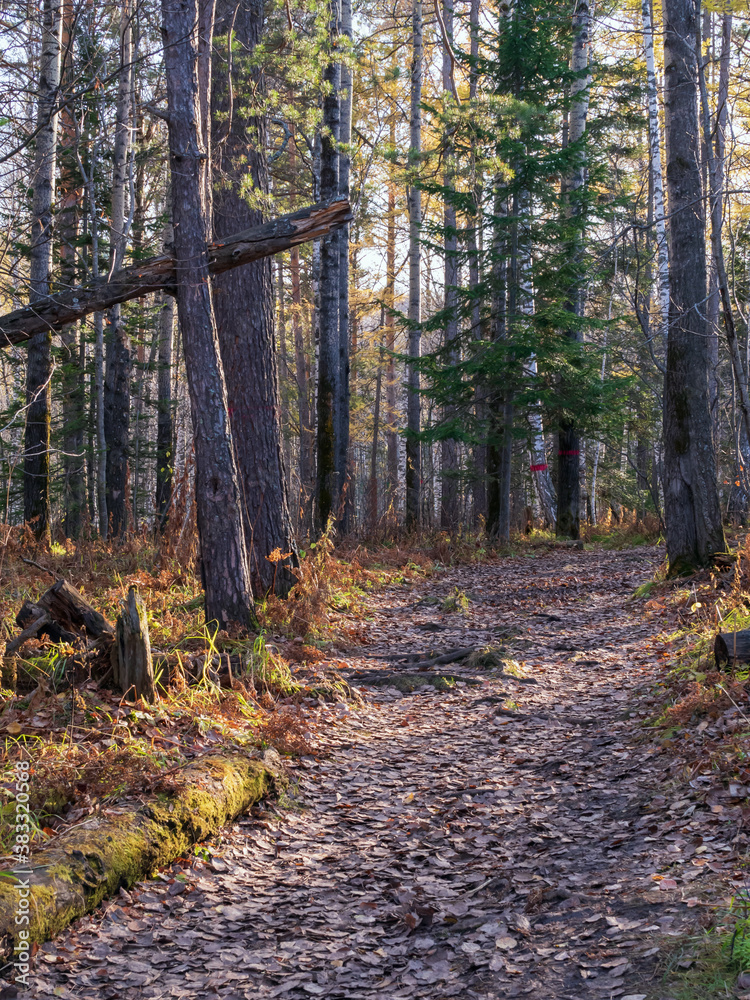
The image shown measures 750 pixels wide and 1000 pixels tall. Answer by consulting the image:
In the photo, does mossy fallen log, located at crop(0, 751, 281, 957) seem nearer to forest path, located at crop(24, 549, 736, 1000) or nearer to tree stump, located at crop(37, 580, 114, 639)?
forest path, located at crop(24, 549, 736, 1000)

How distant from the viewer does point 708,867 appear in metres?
3.04

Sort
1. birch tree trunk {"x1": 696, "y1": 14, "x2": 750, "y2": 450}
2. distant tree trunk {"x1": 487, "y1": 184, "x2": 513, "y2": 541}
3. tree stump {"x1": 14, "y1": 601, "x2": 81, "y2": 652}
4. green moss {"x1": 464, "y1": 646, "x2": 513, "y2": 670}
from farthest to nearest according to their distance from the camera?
distant tree trunk {"x1": 487, "y1": 184, "x2": 513, "y2": 541}
green moss {"x1": 464, "y1": 646, "x2": 513, "y2": 670}
birch tree trunk {"x1": 696, "y1": 14, "x2": 750, "y2": 450}
tree stump {"x1": 14, "y1": 601, "x2": 81, "y2": 652}

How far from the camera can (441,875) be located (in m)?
3.67

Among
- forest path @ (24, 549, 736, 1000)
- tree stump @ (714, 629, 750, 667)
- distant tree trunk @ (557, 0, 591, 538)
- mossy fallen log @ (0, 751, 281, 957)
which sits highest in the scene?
distant tree trunk @ (557, 0, 591, 538)

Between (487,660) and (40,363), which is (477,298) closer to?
(40,363)

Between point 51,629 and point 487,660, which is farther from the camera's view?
point 487,660

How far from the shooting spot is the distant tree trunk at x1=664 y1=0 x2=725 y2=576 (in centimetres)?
851

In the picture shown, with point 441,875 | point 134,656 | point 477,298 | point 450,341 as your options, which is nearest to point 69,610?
point 134,656

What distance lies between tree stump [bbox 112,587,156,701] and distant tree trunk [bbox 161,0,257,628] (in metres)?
1.57

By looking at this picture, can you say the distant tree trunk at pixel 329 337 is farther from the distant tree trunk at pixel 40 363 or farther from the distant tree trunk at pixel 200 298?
the distant tree trunk at pixel 200 298

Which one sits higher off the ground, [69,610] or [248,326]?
[248,326]

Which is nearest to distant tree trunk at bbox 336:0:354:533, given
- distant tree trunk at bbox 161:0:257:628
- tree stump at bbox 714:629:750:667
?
distant tree trunk at bbox 161:0:257:628

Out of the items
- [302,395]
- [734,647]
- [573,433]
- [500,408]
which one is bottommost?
[734,647]

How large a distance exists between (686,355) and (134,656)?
24.0ft
